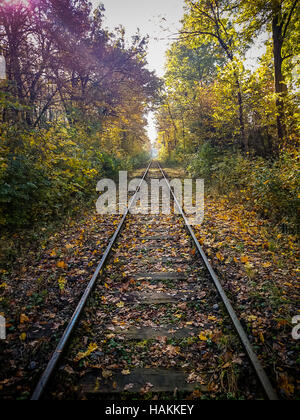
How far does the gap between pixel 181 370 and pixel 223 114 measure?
11.5 meters

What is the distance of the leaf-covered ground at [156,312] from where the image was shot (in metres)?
2.43

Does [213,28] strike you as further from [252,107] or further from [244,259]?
[244,259]

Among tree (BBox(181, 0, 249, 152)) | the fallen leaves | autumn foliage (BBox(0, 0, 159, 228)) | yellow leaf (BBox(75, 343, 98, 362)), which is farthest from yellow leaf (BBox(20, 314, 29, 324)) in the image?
tree (BBox(181, 0, 249, 152))

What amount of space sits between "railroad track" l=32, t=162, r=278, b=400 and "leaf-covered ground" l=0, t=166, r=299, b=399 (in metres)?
0.01

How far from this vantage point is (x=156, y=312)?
341 cm

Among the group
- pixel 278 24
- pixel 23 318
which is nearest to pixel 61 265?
pixel 23 318

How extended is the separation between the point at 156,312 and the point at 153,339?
1.67 ft

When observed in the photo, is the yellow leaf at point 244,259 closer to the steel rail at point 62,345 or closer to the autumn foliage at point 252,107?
the autumn foliage at point 252,107

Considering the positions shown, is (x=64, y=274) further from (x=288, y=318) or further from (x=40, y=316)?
(x=288, y=318)

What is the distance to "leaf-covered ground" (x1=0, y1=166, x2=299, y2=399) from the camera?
243 cm

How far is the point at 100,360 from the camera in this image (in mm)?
2625

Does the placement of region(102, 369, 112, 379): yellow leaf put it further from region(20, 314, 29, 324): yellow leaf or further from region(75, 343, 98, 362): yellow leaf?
region(20, 314, 29, 324): yellow leaf

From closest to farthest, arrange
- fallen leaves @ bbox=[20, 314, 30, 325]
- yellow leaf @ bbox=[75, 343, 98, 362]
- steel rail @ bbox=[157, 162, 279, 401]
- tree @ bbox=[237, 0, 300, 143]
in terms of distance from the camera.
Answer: steel rail @ bbox=[157, 162, 279, 401] < yellow leaf @ bbox=[75, 343, 98, 362] < fallen leaves @ bbox=[20, 314, 30, 325] < tree @ bbox=[237, 0, 300, 143]
